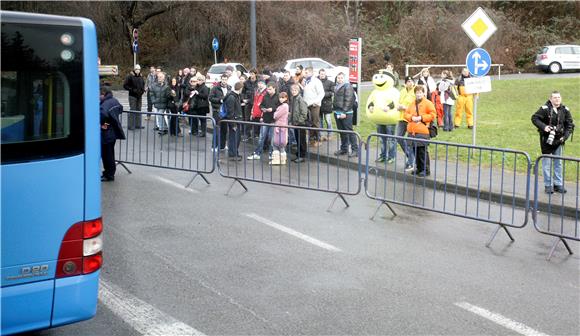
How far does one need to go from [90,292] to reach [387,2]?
48502 millimetres

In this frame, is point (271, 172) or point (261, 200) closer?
point (261, 200)

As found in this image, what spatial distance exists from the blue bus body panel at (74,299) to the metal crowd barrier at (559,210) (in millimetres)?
5500

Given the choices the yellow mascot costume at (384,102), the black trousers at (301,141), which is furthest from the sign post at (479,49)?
the black trousers at (301,141)

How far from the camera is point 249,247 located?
9.23m

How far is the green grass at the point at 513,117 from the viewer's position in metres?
17.5

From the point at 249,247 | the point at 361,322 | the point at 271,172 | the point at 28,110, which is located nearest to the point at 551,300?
the point at 361,322

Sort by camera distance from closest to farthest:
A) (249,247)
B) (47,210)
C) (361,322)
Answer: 1. (47,210)
2. (361,322)
3. (249,247)

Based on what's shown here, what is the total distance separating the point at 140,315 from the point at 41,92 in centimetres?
225

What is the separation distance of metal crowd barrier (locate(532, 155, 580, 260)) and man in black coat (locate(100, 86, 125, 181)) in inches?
270

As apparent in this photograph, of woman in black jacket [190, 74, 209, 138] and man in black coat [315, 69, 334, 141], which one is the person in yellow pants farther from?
woman in black jacket [190, 74, 209, 138]

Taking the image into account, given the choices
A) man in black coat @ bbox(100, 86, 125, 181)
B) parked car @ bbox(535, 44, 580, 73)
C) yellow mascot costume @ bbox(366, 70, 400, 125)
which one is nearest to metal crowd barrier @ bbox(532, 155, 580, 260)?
yellow mascot costume @ bbox(366, 70, 400, 125)

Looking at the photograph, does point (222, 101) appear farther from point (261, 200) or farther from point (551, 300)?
point (551, 300)

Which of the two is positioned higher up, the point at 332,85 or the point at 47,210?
the point at 332,85

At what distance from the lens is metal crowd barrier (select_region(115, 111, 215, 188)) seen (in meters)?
14.0
